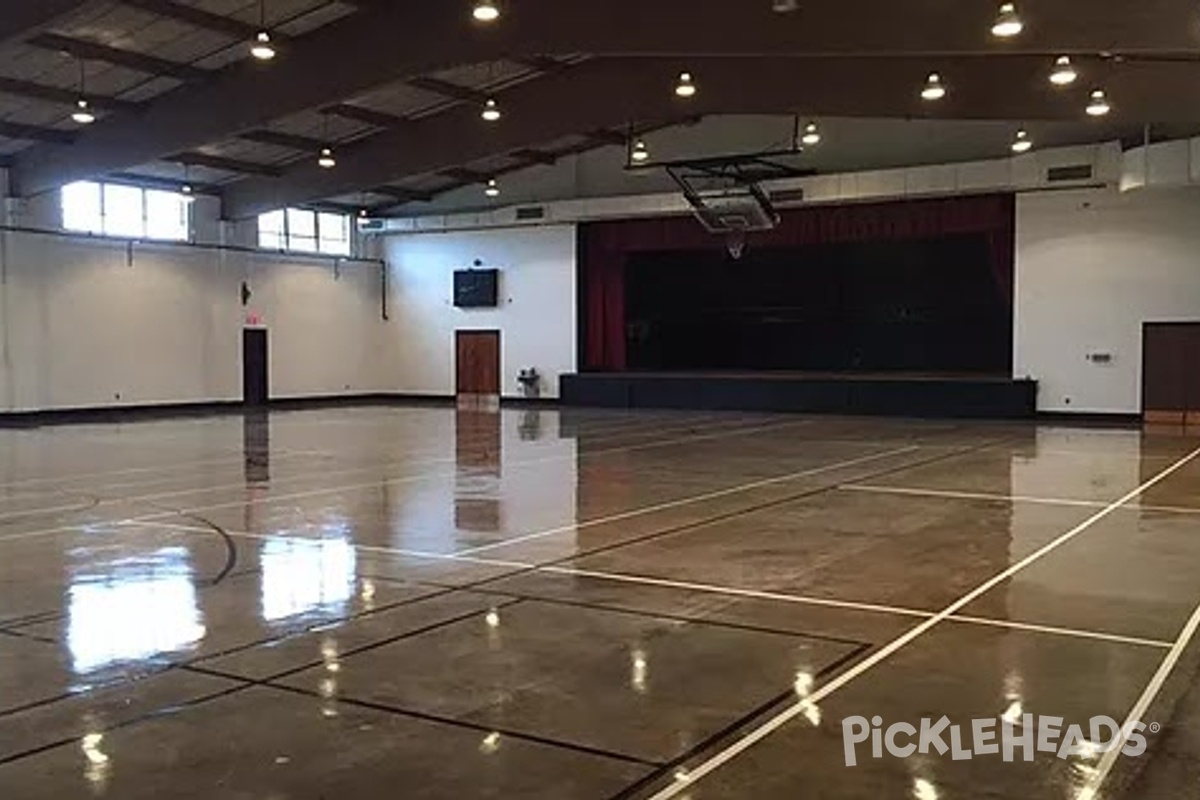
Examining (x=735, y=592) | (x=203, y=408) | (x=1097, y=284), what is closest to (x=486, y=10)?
(x=735, y=592)

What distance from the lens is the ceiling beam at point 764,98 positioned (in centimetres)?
1783

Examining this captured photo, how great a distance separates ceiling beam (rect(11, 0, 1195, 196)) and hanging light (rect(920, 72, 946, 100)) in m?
0.54

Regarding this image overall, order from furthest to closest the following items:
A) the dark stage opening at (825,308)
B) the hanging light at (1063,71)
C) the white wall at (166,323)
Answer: the dark stage opening at (825,308)
the white wall at (166,323)
the hanging light at (1063,71)

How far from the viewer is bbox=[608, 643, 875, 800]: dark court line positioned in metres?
4.53

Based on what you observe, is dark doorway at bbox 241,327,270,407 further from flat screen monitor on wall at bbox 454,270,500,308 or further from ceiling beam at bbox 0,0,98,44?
ceiling beam at bbox 0,0,98,44

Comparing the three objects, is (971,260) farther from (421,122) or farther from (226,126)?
(226,126)

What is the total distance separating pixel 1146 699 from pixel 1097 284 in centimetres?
2224

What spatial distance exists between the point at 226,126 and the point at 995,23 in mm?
13951

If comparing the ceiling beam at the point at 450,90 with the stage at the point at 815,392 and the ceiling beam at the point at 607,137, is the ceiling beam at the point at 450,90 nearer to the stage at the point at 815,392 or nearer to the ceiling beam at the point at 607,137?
the ceiling beam at the point at 607,137

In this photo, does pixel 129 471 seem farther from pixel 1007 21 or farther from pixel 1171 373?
pixel 1171 373

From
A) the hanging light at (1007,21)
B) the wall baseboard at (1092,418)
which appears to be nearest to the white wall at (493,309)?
the wall baseboard at (1092,418)

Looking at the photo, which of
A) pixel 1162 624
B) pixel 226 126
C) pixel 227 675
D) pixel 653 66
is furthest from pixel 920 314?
pixel 227 675

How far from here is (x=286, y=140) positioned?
86.3ft

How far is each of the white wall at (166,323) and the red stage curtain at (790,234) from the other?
753cm
